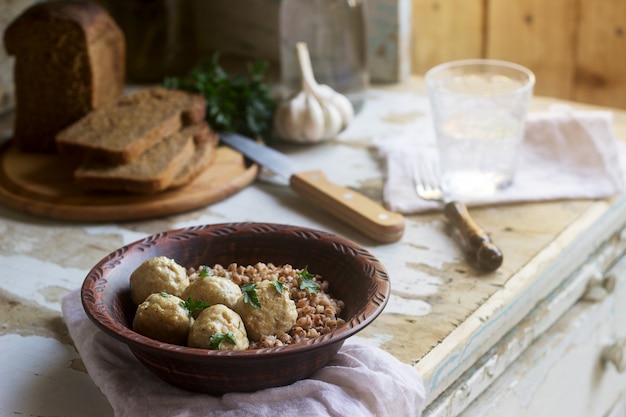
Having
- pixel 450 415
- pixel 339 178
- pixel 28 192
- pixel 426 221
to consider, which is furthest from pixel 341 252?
pixel 28 192

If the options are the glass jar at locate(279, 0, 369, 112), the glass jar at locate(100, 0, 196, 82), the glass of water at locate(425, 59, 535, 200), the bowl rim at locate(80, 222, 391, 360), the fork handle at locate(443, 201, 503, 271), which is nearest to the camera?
the bowl rim at locate(80, 222, 391, 360)

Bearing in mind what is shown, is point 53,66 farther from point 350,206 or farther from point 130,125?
point 350,206

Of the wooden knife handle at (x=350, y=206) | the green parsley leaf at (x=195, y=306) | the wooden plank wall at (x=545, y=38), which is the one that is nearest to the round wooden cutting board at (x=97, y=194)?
the wooden knife handle at (x=350, y=206)

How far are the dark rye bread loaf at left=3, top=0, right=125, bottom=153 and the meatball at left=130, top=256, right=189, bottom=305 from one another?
699 mm

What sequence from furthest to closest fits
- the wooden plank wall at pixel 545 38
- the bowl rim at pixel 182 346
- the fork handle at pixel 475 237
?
the wooden plank wall at pixel 545 38
the fork handle at pixel 475 237
the bowl rim at pixel 182 346

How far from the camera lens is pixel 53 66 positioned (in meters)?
1.46

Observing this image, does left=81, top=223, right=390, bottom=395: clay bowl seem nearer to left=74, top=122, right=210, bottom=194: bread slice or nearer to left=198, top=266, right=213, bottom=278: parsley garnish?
left=198, top=266, right=213, bottom=278: parsley garnish

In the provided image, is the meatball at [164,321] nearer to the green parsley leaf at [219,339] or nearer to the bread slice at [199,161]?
the green parsley leaf at [219,339]

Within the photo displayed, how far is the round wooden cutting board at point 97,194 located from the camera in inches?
49.2

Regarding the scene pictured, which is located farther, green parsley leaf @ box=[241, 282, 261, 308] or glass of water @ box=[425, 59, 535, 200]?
glass of water @ box=[425, 59, 535, 200]

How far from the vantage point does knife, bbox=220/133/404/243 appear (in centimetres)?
115

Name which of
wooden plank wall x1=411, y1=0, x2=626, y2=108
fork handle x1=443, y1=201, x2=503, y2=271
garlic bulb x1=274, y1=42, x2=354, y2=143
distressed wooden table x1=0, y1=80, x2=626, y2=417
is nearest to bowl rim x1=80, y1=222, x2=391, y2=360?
distressed wooden table x1=0, y1=80, x2=626, y2=417

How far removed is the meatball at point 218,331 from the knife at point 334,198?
1.32 feet

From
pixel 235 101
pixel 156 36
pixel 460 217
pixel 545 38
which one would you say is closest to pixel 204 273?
pixel 460 217
